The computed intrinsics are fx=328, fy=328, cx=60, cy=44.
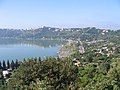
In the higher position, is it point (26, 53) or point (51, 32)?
point (51, 32)

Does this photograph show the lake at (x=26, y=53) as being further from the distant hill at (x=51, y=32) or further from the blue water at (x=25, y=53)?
the distant hill at (x=51, y=32)

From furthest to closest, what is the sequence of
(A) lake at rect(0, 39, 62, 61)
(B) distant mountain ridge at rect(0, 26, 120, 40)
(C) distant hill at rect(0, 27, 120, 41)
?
(C) distant hill at rect(0, 27, 120, 41) < (B) distant mountain ridge at rect(0, 26, 120, 40) < (A) lake at rect(0, 39, 62, 61)

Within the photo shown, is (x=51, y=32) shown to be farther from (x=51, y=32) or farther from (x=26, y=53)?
(x=26, y=53)

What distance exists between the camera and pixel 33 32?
8356 centimetres

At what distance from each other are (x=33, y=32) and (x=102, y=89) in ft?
254

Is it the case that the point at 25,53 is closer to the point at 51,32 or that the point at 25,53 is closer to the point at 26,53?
the point at 26,53

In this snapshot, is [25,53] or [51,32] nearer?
[25,53]

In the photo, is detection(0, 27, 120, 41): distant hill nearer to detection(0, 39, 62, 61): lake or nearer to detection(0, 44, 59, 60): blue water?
detection(0, 39, 62, 61): lake

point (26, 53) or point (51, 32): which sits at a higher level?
point (51, 32)

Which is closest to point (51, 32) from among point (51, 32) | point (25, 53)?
point (51, 32)

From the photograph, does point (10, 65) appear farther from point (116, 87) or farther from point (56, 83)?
point (116, 87)

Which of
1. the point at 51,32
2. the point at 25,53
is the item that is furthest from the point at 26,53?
the point at 51,32

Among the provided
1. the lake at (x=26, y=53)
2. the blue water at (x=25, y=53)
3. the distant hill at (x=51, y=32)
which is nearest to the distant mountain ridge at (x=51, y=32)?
the distant hill at (x=51, y=32)

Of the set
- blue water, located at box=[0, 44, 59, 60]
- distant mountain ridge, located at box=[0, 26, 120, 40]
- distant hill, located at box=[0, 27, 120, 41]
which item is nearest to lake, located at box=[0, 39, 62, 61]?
blue water, located at box=[0, 44, 59, 60]
